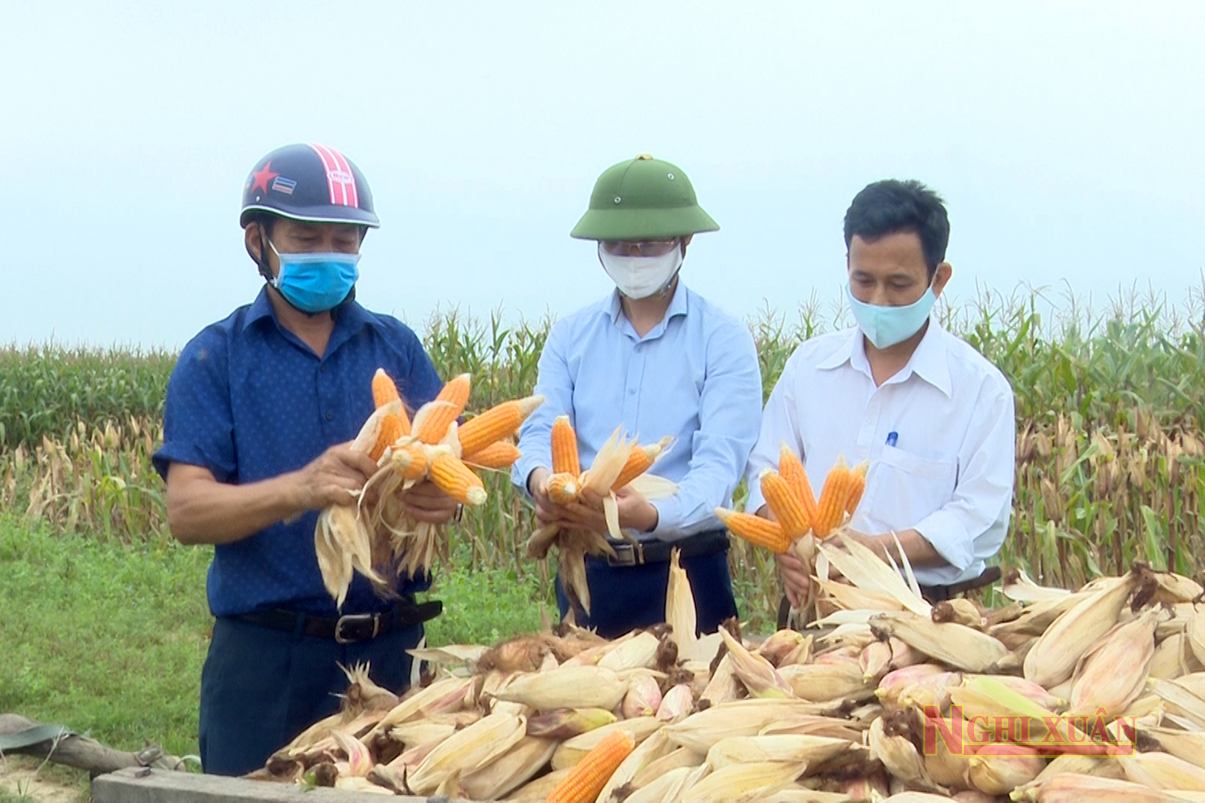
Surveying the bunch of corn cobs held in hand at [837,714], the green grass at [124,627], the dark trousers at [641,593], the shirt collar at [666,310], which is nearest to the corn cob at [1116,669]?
the bunch of corn cobs held in hand at [837,714]

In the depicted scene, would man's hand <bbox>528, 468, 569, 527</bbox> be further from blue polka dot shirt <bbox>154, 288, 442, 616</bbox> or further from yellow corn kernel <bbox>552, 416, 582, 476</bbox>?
blue polka dot shirt <bbox>154, 288, 442, 616</bbox>

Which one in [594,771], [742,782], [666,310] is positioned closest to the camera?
[742,782]

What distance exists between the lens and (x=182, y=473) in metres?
2.93

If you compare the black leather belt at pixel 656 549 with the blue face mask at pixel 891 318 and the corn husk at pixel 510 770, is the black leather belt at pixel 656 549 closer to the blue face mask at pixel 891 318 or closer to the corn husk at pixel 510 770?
the blue face mask at pixel 891 318

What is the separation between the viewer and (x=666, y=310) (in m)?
3.98

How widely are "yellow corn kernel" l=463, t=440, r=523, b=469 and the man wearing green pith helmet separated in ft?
1.59

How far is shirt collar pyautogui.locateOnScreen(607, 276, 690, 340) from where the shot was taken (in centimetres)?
394

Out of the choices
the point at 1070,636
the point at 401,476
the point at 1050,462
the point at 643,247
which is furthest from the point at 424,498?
the point at 1050,462

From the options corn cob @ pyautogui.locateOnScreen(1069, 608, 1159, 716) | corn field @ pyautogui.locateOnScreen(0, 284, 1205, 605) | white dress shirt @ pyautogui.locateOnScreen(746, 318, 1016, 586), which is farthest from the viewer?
corn field @ pyautogui.locateOnScreen(0, 284, 1205, 605)

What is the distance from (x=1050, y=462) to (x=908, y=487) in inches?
156

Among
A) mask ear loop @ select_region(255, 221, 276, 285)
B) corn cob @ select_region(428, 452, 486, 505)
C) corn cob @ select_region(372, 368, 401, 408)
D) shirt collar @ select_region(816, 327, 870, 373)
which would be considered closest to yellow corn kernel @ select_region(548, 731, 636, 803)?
corn cob @ select_region(428, 452, 486, 505)

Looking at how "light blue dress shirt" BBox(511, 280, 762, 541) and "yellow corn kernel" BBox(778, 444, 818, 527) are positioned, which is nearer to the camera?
"yellow corn kernel" BBox(778, 444, 818, 527)

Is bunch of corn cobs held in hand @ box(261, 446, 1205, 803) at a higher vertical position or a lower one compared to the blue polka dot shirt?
lower

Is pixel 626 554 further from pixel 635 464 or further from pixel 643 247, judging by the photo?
pixel 643 247
